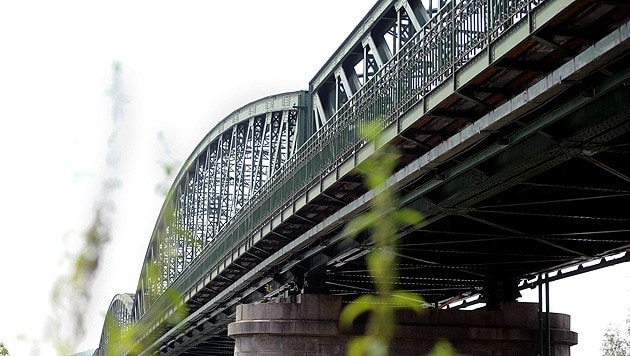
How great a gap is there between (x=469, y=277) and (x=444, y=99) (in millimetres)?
20083

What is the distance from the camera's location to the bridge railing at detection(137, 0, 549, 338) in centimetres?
1725

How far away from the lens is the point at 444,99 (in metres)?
18.4

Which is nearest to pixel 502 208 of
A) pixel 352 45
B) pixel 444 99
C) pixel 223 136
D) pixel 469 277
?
pixel 444 99

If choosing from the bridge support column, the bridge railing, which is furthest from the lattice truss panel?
the bridge support column

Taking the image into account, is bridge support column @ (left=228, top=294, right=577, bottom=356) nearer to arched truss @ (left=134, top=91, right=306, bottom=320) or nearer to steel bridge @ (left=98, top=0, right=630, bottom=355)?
steel bridge @ (left=98, top=0, right=630, bottom=355)

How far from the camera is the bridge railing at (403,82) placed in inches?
679

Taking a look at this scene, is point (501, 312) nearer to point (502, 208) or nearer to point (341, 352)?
point (341, 352)

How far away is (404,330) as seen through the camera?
1310 inches

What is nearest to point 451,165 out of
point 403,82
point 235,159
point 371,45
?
point 403,82

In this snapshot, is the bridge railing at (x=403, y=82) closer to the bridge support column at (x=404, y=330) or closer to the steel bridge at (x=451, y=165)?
the steel bridge at (x=451, y=165)

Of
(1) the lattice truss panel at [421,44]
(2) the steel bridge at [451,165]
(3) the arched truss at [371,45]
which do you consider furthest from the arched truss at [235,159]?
(1) the lattice truss panel at [421,44]

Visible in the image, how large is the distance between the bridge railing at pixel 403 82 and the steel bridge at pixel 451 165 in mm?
55

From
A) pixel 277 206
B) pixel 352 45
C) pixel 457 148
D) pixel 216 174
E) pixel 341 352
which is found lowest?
pixel 341 352

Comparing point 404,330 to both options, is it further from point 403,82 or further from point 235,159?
point 235,159
